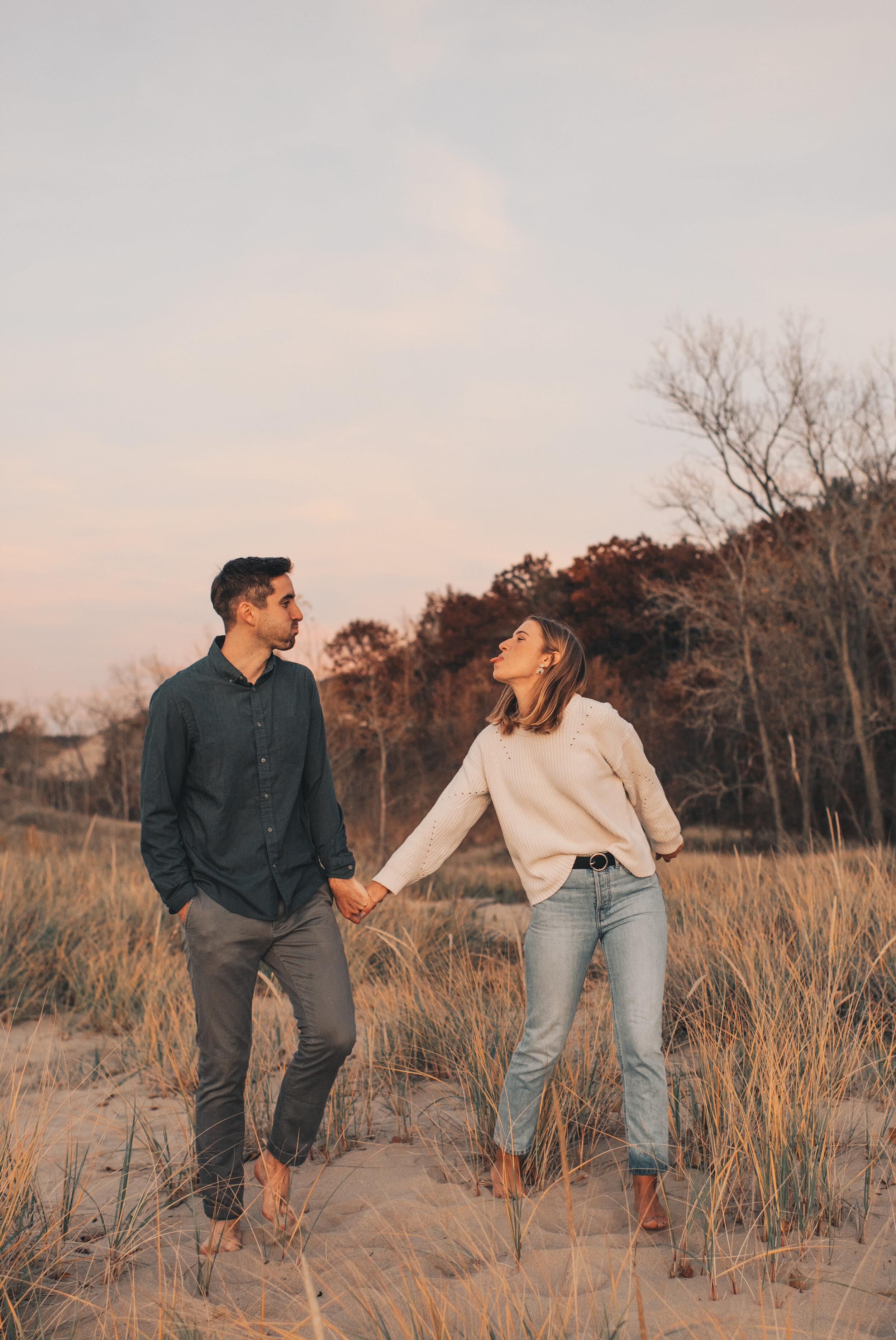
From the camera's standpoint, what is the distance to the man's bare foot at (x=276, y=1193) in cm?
315

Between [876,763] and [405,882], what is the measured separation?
2369 cm

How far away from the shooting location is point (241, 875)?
10.3ft

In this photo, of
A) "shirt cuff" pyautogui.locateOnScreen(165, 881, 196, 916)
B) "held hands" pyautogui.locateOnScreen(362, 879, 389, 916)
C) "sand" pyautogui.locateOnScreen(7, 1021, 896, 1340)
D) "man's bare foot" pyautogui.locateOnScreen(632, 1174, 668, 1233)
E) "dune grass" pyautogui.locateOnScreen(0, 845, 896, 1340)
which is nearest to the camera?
"sand" pyautogui.locateOnScreen(7, 1021, 896, 1340)

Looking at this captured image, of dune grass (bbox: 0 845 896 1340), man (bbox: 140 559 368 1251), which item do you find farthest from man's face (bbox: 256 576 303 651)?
dune grass (bbox: 0 845 896 1340)

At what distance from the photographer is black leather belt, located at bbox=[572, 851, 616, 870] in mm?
3184

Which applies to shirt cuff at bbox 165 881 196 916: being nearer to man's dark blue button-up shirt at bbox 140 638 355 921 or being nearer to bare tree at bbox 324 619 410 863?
man's dark blue button-up shirt at bbox 140 638 355 921

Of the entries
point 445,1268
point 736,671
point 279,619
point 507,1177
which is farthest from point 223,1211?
point 736,671

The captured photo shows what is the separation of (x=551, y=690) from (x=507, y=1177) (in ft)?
5.15

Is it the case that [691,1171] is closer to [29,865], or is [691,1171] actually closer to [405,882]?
[405,882]

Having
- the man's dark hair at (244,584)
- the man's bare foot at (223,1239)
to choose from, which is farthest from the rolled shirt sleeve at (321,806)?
the man's bare foot at (223,1239)

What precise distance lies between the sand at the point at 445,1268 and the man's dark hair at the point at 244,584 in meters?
1.67

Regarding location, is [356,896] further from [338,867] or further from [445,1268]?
[445,1268]

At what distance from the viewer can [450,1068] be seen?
4.37m

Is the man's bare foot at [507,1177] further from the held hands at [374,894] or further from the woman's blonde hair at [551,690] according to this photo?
the woman's blonde hair at [551,690]
